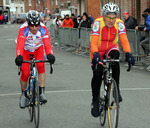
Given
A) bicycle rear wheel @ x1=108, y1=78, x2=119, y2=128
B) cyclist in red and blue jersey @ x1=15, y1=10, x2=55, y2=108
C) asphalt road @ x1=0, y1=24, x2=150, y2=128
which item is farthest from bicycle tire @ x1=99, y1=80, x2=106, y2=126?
cyclist in red and blue jersey @ x1=15, y1=10, x2=55, y2=108

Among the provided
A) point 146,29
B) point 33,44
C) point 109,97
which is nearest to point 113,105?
point 109,97

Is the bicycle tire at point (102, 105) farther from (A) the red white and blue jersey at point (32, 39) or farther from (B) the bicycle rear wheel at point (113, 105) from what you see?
(A) the red white and blue jersey at point (32, 39)

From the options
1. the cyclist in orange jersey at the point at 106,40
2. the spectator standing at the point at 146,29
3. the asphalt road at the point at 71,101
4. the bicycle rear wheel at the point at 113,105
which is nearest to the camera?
the bicycle rear wheel at the point at 113,105

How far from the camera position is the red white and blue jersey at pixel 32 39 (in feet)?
23.3

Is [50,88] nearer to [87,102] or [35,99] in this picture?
[87,102]

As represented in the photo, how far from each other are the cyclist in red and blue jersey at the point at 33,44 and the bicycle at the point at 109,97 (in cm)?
81

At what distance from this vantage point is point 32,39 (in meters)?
7.26

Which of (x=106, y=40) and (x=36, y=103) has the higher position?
(x=106, y=40)

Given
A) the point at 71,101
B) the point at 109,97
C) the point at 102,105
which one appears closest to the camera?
the point at 109,97

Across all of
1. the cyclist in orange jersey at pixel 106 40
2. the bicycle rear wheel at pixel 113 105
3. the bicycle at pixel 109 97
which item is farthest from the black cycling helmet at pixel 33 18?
the bicycle rear wheel at pixel 113 105

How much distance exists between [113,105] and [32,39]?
173 centimetres

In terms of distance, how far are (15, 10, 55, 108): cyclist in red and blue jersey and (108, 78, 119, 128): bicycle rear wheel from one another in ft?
3.21

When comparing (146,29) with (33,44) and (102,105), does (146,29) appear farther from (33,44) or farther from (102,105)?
(102,105)

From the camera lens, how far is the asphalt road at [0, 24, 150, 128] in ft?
24.2
